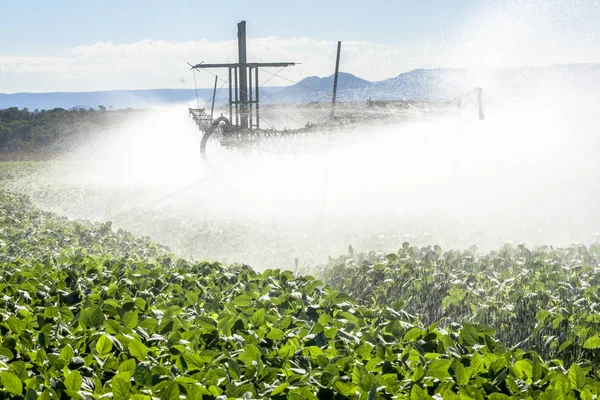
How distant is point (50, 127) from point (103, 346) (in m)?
93.0

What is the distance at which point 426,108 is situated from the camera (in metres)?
45.2

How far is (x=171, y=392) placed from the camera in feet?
13.1

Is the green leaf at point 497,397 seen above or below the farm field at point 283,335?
above

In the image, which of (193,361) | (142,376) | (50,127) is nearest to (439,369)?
(193,361)

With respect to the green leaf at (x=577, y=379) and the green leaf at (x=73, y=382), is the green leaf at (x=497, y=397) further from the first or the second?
the green leaf at (x=73, y=382)

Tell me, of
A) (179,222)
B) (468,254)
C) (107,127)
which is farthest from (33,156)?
(468,254)

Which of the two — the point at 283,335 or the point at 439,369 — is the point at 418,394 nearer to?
the point at 439,369

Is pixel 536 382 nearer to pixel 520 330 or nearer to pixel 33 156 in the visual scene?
pixel 520 330

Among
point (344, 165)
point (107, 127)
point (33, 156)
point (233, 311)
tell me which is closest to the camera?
point (233, 311)

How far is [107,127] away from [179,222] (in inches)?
2831

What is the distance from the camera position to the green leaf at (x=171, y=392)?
3.97 m

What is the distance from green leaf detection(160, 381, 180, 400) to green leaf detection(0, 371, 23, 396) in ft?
2.84

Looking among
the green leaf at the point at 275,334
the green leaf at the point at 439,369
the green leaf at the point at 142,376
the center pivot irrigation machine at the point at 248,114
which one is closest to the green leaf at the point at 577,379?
the green leaf at the point at 439,369

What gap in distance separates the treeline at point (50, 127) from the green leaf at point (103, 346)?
280ft
